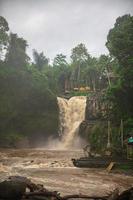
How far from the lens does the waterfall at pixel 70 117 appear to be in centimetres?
4956

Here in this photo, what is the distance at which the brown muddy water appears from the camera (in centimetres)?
1932

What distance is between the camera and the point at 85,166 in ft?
90.3

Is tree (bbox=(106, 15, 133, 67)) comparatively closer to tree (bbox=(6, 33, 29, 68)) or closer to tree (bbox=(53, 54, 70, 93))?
tree (bbox=(6, 33, 29, 68))

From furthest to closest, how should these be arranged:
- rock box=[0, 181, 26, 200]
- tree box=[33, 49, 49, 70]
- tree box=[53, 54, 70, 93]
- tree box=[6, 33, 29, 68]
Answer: tree box=[33, 49, 49, 70] → tree box=[53, 54, 70, 93] → tree box=[6, 33, 29, 68] → rock box=[0, 181, 26, 200]

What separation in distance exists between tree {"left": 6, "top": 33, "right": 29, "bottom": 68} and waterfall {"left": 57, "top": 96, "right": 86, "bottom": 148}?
9.75m

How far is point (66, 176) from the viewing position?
23.5m

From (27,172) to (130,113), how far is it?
16925 mm

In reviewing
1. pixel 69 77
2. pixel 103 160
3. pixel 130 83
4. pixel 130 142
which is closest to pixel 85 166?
pixel 103 160

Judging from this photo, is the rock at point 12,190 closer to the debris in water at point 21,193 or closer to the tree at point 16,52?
the debris in water at point 21,193

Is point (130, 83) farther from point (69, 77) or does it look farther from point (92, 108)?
point (69, 77)

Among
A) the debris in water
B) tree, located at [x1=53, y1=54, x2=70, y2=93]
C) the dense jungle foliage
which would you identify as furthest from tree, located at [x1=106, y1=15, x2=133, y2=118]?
tree, located at [x1=53, y1=54, x2=70, y2=93]

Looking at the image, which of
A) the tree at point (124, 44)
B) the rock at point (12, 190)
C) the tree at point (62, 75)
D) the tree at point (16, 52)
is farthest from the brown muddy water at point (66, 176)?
the tree at point (62, 75)

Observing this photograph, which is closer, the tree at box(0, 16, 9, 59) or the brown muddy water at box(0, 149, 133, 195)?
the brown muddy water at box(0, 149, 133, 195)

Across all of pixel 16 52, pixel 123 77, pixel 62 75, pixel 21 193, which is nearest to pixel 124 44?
pixel 123 77
